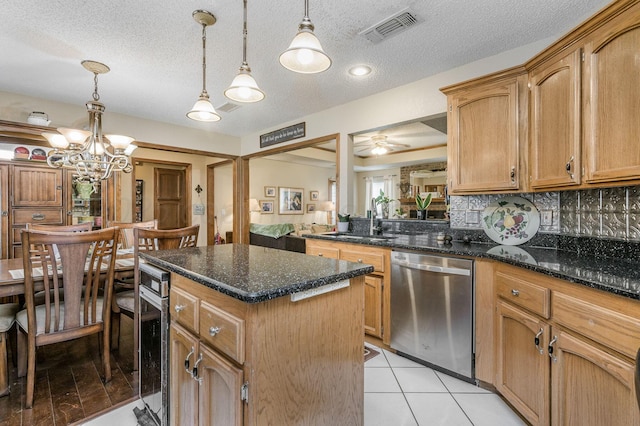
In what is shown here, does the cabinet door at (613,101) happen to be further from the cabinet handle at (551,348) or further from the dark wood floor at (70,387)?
the dark wood floor at (70,387)

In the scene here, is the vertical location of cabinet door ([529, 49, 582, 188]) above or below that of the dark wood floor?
above

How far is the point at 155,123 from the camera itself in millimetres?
4316

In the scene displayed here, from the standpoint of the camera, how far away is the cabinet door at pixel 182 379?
1.22 m

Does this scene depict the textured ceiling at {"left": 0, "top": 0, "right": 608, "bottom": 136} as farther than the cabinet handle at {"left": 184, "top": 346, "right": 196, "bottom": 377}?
Yes

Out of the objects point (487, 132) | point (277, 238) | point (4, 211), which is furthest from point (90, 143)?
point (487, 132)

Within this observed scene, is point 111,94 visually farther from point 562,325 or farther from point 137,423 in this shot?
point 562,325

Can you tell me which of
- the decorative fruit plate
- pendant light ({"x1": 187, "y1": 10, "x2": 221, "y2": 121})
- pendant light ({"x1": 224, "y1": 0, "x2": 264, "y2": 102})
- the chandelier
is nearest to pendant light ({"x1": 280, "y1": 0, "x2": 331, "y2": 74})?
pendant light ({"x1": 224, "y1": 0, "x2": 264, "y2": 102})

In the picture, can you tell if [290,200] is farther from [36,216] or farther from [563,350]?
[563,350]

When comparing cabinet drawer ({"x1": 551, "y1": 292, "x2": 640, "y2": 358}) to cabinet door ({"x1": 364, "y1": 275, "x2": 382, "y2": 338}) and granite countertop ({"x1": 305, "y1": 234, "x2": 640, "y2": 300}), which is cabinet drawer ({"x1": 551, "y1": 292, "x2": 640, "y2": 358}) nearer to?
granite countertop ({"x1": 305, "y1": 234, "x2": 640, "y2": 300})

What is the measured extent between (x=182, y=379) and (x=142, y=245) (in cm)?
121

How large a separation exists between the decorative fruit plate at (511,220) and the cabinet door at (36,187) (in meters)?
5.03

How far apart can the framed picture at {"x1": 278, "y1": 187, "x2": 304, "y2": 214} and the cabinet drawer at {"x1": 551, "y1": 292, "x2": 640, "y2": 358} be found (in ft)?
21.1

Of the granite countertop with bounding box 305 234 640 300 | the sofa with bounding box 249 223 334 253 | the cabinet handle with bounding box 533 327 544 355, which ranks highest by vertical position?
the granite countertop with bounding box 305 234 640 300

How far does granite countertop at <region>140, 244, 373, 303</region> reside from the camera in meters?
0.99
